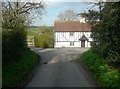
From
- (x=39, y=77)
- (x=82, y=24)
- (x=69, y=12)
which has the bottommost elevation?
(x=39, y=77)

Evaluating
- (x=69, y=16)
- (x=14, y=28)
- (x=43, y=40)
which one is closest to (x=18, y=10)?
(x=14, y=28)

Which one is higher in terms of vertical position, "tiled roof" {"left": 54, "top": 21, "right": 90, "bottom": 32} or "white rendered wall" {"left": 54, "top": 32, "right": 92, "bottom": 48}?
"tiled roof" {"left": 54, "top": 21, "right": 90, "bottom": 32}

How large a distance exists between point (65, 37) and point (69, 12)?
20402 mm

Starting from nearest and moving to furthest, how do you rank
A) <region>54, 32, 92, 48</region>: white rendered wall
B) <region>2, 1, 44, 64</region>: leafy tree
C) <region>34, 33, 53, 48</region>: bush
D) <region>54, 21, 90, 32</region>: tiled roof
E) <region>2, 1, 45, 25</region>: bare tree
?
1. <region>2, 1, 44, 64</region>: leafy tree
2. <region>2, 1, 45, 25</region>: bare tree
3. <region>34, 33, 53, 48</region>: bush
4. <region>54, 21, 90, 32</region>: tiled roof
5. <region>54, 32, 92, 48</region>: white rendered wall

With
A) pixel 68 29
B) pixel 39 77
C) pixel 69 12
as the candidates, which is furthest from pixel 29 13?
pixel 69 12

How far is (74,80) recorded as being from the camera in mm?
8539

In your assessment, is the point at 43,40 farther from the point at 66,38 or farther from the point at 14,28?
the point at 14,28

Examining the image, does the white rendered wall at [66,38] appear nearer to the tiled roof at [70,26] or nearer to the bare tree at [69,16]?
the tiled roof at [70,26]

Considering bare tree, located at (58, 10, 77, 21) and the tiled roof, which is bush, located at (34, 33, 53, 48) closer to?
the tiled roof

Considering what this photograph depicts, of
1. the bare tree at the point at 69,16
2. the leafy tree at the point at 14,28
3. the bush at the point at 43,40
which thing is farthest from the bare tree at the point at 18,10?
the bare tree at the point at 69,16

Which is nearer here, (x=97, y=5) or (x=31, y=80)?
(x=31, y=80)

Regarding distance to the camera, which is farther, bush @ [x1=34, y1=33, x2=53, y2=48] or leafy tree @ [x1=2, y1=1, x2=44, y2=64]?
bush @ [x1=34, y1=33, x2=53, y2=48]

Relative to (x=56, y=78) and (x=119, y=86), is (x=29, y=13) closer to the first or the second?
(x=56, y=78)

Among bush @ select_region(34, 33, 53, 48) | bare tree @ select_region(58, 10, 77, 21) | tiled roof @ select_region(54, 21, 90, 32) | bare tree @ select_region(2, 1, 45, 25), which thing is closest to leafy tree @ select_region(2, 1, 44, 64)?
bare tree @ select_region(2, 1, 45, 25)
